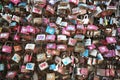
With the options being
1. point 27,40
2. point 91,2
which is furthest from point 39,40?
point 91,2

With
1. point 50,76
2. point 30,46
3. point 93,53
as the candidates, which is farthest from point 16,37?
point 93,53

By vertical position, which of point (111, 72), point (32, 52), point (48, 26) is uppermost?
point (48, 26)

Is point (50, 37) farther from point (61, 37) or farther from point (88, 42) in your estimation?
point (88, 42)

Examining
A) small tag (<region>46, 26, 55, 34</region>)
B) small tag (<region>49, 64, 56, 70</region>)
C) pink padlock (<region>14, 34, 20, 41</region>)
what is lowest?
small tag (<region>49, 64, 56, 70</region>)

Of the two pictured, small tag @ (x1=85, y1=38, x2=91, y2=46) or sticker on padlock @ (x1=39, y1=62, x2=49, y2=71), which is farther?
small tag @ (x1=85, y1=38, x2=91, y2=46)

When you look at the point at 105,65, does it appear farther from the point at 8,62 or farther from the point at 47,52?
the point at 8,62

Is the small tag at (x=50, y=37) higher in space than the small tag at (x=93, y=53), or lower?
higher

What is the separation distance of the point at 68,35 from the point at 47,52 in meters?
0.48

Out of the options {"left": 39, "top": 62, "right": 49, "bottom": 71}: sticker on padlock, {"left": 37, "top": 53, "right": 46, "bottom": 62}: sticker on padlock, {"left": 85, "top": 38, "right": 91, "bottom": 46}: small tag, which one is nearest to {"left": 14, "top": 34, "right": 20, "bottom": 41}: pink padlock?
{"left": 37, "top": 53, "right": 46, "bottom": 62}: sticker on padlock

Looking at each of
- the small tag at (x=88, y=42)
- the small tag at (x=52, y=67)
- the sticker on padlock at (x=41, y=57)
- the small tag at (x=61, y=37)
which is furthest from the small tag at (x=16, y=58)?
the small tag at (x=88, y=42)

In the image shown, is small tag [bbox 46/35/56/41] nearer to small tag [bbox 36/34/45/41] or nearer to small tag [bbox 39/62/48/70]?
small tag [bbox 36/34/45/41]

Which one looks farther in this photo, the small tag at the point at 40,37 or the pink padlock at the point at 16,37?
the pink padlock at the point at 16,37

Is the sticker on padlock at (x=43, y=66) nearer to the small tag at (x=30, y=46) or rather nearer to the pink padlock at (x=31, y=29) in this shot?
the small tag at (x=30, y=46)

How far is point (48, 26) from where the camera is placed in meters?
6.21
